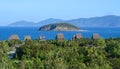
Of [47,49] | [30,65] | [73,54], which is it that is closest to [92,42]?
[47,49]

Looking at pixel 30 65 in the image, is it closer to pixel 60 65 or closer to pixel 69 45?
pixel 60 65

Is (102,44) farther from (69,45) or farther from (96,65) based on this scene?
(96,65)

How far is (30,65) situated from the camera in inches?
1411

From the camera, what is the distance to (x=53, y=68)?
2850 centimetres

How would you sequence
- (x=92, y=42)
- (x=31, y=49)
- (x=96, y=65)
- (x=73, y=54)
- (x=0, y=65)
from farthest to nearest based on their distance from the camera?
1. (x=92, y=42)
2. (x=31, y=49)
3. (x=73, y=54)
4. (x=96, y=65)
5. (x=0, y=65)

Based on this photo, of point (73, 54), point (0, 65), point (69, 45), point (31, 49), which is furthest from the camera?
point (69, 45)

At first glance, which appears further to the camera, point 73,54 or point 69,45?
point 69,45

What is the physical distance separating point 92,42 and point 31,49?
1856 cm

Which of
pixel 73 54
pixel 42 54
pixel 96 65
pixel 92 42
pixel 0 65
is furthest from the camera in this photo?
pixel 92 42

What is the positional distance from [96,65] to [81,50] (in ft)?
34.6

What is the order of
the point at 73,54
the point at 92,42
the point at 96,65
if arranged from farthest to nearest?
the point at 92,42 → the point at 73,54 → the point at 96,65

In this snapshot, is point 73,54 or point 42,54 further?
point 42,54

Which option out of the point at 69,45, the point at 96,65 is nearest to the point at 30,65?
the point at 96,65

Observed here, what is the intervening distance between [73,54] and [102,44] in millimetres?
19999
